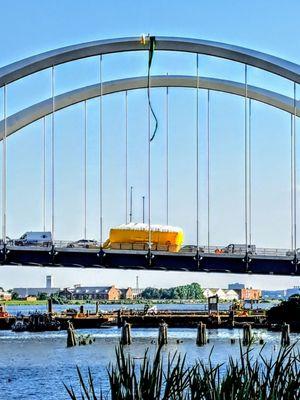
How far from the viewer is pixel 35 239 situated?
224 ft

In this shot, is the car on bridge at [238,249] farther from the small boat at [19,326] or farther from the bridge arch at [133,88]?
the small boat at [19,326]

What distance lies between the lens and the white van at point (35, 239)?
66500 millimetres

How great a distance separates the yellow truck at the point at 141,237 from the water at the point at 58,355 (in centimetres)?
718

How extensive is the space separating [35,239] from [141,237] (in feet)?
22.2

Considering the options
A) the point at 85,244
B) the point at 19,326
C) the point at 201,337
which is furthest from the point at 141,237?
the point at 19,326

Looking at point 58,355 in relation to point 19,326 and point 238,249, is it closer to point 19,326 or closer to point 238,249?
point 238,249

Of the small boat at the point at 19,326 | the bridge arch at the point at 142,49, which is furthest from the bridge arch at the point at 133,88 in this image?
the small boat at the point at 19,326

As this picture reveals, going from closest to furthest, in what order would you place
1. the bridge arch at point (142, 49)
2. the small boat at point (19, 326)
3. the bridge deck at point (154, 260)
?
1. the bridge deck at point (154, 260)
2. the bridge arch at point (142, 49)
3. the small boat at point (19, 326)

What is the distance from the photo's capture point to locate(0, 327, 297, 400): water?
51.0 meters

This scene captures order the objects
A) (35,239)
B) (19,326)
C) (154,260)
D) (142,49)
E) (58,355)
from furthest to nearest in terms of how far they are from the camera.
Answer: (19,326), (58,355), (35,239), (142,49), (154,260)

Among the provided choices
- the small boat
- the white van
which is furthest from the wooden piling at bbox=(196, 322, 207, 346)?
the small boat

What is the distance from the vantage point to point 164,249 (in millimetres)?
68125

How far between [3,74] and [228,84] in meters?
16.2

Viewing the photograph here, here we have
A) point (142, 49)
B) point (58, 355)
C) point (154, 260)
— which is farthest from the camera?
point (58, 355)
